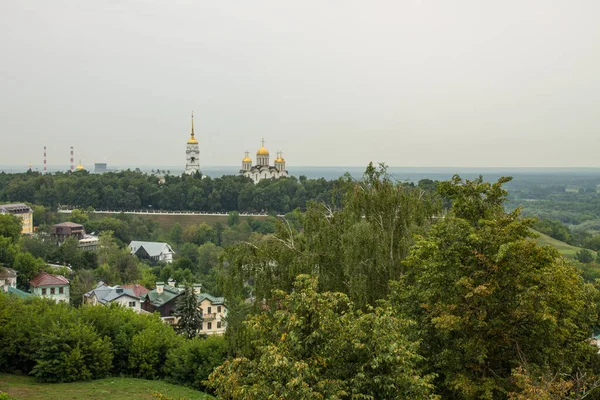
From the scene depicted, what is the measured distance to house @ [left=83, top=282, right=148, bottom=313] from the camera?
32594 millimetres

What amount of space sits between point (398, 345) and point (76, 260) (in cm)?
4293

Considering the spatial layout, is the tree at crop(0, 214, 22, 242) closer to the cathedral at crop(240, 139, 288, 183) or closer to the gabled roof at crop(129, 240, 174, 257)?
the gabled roof at crop(129, 240, 174, 257)

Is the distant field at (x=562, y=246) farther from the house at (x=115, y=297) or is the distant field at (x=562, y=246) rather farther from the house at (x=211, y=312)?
the house at (x=115, y=297)

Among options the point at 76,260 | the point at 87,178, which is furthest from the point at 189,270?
the point at 87,178

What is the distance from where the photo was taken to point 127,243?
63.8 metres

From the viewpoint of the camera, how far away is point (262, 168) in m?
97.2

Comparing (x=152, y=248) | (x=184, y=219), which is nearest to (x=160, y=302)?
(x=152, y=248)

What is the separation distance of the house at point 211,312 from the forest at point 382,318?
38.7ft

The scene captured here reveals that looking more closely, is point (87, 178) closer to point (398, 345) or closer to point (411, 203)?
point (411, 203)

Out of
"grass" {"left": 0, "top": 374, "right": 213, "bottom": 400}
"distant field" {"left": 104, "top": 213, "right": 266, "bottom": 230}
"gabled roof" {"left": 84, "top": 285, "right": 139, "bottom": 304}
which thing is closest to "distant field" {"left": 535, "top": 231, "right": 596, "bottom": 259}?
"distant field" {"left": 104, "top": 213, "right": 266, "bottom": 230}

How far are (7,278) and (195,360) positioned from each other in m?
17.9

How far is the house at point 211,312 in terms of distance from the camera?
32438 millimetres

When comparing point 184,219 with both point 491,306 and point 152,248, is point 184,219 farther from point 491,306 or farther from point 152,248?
point 491,306

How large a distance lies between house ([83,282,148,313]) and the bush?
1389 centimetres
